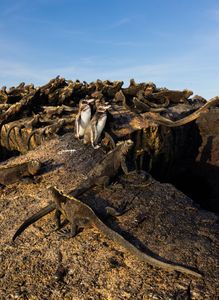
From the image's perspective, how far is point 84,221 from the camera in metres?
6.75

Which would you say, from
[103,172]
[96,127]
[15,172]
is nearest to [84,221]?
[103,172]

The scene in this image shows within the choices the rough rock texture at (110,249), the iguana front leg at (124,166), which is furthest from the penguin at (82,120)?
the iguana front leg at (124,166)

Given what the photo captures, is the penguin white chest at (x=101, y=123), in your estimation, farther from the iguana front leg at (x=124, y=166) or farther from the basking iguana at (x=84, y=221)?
the basking iguana at (x=84, y=221)

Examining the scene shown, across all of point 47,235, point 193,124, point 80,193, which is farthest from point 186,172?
point 47,235

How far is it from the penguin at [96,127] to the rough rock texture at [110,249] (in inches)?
82.1

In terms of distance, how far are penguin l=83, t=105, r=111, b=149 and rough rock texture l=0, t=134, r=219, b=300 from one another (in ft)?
6.84

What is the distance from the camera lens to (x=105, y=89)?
18.3 m

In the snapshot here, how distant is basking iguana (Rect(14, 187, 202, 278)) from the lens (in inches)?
227

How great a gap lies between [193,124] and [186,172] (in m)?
2.19

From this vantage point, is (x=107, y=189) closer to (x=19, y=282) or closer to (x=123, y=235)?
(x=123, y=235)

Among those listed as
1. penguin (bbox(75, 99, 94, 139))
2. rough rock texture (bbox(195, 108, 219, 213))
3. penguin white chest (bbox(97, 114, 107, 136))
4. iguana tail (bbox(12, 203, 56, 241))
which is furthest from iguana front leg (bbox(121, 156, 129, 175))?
rough rock texture (bbox(195, 108, 219, 213))

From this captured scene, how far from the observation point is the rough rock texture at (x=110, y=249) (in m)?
5.50

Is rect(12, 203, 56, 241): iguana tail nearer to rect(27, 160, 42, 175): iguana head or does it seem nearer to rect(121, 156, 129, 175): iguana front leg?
rect(27, 160, 42, 175): iguana head

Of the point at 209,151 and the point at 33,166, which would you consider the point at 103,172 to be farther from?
the point at 209,151
